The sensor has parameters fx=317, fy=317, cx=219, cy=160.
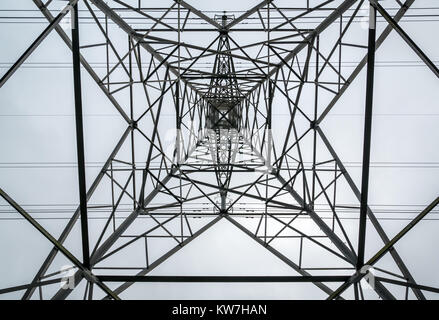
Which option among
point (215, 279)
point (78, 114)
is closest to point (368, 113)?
point (215, 279)

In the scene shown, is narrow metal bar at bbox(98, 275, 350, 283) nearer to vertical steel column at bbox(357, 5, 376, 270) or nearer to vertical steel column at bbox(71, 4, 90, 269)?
vertical steel column at bbox(71, 4, 90, 269)

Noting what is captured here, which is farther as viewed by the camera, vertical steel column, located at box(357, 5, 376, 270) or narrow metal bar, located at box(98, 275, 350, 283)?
narrow metal bar, located at box(98, 275, 350, 283)

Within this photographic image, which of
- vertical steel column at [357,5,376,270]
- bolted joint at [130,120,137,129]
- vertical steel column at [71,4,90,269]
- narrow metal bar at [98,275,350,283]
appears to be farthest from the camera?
bolted joint at [130,120,137,129]

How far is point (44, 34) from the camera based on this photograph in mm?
5527

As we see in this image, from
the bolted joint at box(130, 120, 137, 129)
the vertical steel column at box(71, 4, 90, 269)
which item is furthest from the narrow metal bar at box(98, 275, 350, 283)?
the bolted joint at box(130, 120, 137, 129)

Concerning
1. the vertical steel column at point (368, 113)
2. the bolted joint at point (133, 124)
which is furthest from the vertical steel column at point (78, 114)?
the vertical steel column at point (368, 113)

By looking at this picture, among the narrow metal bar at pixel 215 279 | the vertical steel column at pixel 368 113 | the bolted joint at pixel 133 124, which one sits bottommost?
the narrow metal bar at pixel 215 279

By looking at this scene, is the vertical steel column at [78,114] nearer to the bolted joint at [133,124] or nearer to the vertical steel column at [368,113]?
the bolted joint at [133,124]

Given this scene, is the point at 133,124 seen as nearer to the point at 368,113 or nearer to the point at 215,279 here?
the point at 215,279

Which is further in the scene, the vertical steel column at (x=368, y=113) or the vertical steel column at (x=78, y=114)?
the vertical steel column at (x=78, y=114)
